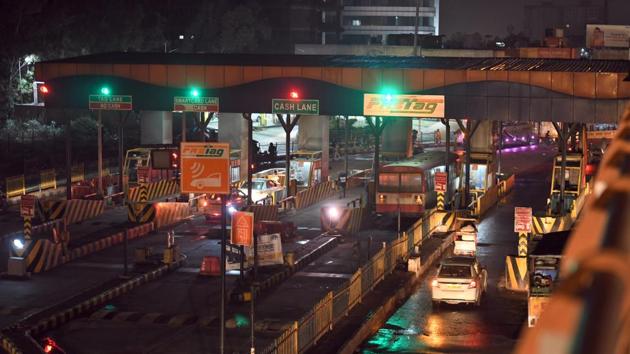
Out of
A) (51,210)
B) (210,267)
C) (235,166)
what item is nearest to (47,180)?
(235,166)

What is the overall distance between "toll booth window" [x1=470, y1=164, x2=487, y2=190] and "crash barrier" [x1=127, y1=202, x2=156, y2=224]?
18046mm

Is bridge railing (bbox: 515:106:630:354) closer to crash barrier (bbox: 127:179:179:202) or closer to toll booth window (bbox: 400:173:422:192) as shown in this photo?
toll booth window (bbox: 400:173:422:192)

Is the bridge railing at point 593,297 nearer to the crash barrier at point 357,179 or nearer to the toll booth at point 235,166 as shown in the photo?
the toll booth at point 235,166

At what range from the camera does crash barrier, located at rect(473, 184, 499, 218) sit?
148ft

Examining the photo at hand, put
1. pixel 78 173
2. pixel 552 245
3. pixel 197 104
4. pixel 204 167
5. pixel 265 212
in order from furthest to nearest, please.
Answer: pixel 78 173
pixel 265 212
pixel 197 104
pixel 552 245
pixel 204 167

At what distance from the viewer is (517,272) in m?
29.0

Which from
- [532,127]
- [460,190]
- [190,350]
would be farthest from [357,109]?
[532,127]

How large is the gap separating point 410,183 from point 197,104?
9420 mm

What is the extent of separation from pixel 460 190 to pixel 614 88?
11639mm

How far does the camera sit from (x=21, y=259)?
95.9 ft

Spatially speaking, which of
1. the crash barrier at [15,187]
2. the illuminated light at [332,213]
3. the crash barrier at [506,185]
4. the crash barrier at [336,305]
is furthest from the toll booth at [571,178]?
the crash barrier at [15,187]

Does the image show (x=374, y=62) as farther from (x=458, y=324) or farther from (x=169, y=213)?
(x=458, y=324)

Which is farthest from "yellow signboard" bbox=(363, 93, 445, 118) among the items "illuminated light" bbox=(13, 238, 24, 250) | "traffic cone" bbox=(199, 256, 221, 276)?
"illuminated light" bbox=(13, 238, 24, 250)

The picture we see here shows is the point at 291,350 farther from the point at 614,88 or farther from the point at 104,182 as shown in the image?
the point at 104,182
